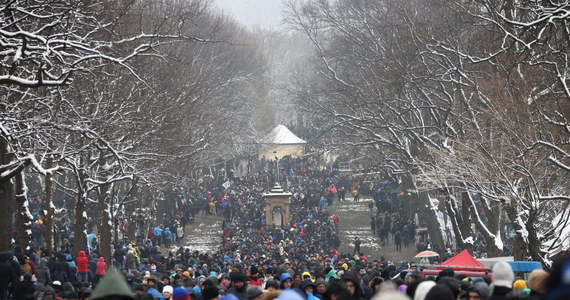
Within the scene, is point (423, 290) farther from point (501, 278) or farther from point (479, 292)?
point (501, 278)

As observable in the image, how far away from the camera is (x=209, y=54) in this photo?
64.6 m

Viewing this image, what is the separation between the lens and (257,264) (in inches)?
1318

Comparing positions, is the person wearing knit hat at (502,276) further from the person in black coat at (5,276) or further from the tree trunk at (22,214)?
the tree trunk at (22,214)

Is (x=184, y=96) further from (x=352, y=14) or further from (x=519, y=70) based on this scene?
(x=519, y=70)

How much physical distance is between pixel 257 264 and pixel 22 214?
1131 cm

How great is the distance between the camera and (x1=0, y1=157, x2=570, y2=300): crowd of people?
9.66 meters

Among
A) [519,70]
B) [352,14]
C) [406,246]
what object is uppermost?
[352,14]

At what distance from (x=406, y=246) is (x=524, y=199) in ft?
77.4

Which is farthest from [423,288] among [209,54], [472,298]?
[209,54]

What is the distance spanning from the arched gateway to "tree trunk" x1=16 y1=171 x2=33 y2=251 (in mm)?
30781

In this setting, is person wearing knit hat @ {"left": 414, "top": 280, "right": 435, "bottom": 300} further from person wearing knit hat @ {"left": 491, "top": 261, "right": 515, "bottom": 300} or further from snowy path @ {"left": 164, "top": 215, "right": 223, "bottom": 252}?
snowy path @ {"left": 164, "top": 215, "right": 223, "bottom": 252}

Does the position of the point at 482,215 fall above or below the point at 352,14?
below

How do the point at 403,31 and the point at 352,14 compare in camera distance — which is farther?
the point at 352,14

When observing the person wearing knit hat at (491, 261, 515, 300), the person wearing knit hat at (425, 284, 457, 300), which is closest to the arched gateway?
the person wearing knit hat at (491, 261, 515, 300)
